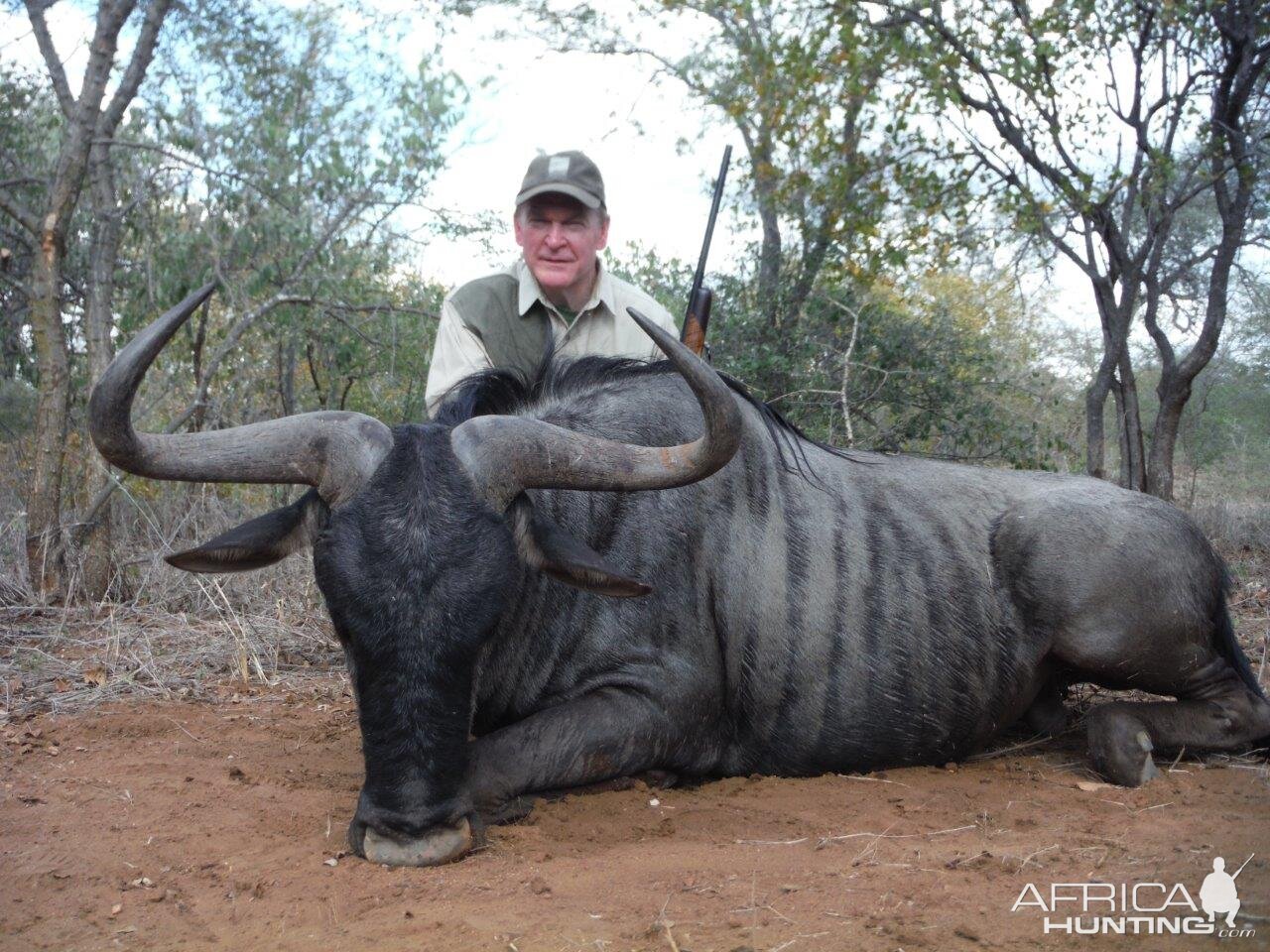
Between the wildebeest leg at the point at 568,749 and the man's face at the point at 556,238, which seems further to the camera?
the man's face at the point at 556,238

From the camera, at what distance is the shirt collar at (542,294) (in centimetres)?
527

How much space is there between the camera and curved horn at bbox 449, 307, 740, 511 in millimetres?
3305


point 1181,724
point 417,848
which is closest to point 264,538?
point 417,848

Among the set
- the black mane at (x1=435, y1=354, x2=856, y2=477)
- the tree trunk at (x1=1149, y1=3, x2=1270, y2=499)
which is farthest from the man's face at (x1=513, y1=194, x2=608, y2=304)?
the tree trunk at (x1=1149, y1=3, x2=1270, y2=499)

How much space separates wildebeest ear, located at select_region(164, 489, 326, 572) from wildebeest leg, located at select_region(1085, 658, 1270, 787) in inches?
112

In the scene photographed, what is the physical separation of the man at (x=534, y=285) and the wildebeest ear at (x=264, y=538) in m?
1.72

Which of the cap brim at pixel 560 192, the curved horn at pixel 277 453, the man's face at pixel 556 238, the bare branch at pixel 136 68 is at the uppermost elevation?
the bare branch at pixel 136 68

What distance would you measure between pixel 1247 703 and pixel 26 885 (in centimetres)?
413

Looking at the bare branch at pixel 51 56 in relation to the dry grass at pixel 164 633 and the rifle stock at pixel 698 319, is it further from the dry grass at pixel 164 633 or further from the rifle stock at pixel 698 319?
the rifle stock at pixel 698 319

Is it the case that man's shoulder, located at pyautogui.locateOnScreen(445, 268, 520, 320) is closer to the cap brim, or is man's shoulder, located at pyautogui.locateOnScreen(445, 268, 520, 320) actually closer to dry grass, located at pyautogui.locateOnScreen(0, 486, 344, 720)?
the cap brim

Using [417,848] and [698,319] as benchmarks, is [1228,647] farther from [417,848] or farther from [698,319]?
[417,848]

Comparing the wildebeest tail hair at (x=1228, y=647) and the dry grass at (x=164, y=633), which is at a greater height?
the wildebeest tail hair at (x=1228, y=647)

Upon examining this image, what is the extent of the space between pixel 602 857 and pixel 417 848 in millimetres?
493

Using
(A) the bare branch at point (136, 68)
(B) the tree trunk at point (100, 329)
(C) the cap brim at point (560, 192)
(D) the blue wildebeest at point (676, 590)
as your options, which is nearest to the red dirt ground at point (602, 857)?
(D) the blue wildebeest at point (676, 590)
